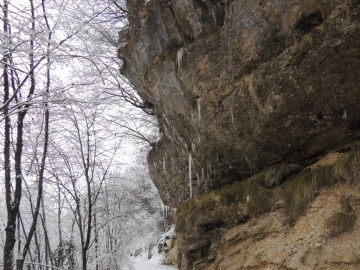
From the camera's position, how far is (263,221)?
4344 millimetres

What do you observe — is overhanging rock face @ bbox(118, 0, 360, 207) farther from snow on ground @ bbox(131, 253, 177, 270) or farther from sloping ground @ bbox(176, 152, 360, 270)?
snow on ground @ bbox(131, 253, 177, 270)

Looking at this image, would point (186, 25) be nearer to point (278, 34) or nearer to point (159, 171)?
point (278, 34)

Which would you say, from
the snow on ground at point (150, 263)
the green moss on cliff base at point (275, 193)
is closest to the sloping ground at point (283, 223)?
the green moss on cliff base at point (275, 193)

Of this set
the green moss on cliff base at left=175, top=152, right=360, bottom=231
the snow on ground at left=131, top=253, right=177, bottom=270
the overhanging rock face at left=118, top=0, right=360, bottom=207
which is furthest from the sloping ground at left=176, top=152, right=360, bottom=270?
the snow on ground at left=131, top=253, right=177, bottom=270

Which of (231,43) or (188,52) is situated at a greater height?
(188,52)

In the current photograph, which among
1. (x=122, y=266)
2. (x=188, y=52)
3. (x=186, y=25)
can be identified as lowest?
(x=122, y=266)

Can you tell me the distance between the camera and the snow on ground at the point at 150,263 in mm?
13848

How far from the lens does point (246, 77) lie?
4.60 m

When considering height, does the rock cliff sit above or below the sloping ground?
above

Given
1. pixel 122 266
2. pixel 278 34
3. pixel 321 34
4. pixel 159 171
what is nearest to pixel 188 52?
pixel 278 34

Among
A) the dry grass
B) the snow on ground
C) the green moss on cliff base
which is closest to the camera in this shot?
the dry grass

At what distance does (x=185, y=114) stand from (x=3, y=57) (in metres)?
3.89

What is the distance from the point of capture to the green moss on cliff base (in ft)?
11.8

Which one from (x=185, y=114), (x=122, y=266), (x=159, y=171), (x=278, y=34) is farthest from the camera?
(x=122, y=266)
